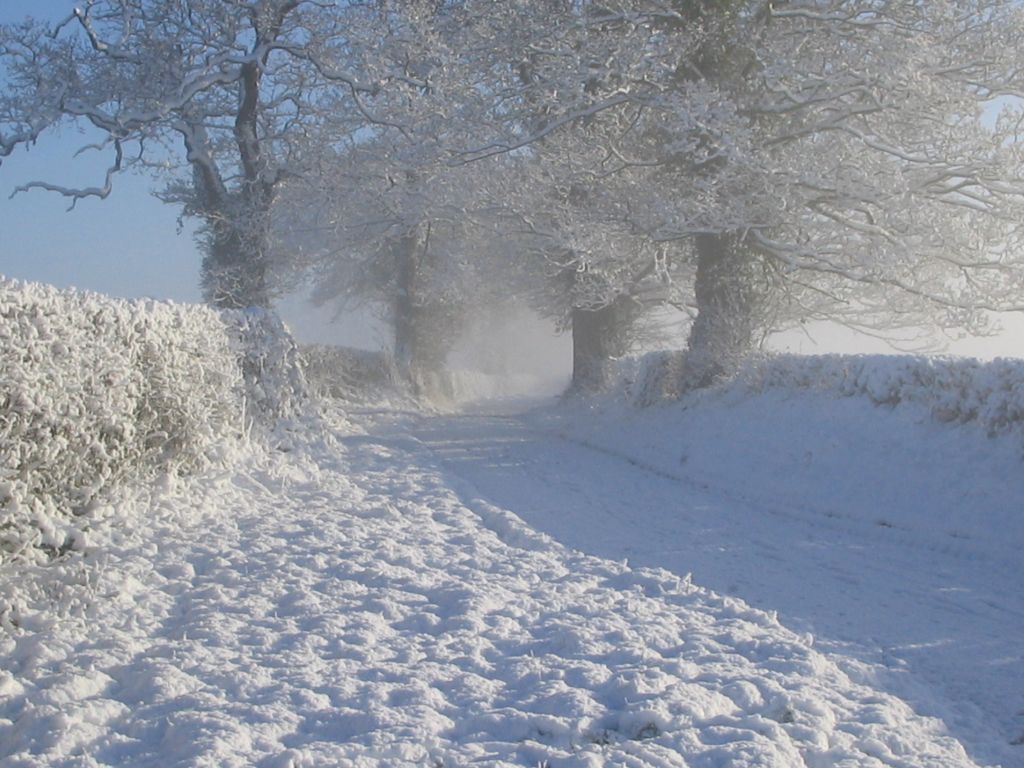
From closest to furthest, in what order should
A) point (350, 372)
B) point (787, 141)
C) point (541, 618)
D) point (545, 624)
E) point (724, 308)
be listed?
1. point (545, 624)
2. point (541, 618)
3. point (787, 141)
4. point (724, 308)
5. point (350, 372)

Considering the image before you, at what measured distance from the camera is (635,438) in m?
14.6

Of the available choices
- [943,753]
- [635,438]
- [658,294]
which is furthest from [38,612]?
[658,294]

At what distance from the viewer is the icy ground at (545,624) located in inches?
144

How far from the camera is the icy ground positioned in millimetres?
3670

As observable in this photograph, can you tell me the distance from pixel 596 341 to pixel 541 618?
1591 centimetres

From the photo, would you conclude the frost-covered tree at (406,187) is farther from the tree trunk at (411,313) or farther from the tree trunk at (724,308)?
the tree trunk at (724,308)

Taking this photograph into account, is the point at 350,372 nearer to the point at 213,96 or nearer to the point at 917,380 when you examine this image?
the point at 213,96

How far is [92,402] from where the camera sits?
6145 millimetres

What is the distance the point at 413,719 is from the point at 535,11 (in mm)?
13435

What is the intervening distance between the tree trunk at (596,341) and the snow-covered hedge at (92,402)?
12.2 meters

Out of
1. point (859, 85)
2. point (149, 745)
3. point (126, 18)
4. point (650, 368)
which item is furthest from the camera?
point (650, 368)

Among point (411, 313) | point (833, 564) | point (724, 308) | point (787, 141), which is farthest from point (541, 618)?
point (411, 313)

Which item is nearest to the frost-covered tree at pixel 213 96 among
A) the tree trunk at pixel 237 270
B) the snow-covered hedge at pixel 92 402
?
the tree trunk at pixel 237 270

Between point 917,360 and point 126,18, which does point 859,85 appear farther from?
point 126,18
